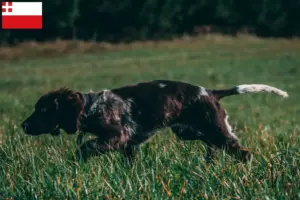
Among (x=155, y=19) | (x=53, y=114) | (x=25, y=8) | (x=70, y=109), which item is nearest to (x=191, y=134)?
(x=70, y=109)

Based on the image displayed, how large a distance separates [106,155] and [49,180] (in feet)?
3.04

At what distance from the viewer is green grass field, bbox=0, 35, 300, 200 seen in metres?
4.90

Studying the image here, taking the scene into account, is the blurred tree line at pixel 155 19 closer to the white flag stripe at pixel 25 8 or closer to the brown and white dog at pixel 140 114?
the white flag stripe at pixel 25 8

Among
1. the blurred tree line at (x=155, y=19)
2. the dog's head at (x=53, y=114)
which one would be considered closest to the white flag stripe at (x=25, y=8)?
the dog's head at (x=53, y=114)

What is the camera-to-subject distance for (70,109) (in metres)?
6.24

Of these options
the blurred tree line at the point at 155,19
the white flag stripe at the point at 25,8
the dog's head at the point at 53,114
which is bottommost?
the blurred tree line at the point at 155,19

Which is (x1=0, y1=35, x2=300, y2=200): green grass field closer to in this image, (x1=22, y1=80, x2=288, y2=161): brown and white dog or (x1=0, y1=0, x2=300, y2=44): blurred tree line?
(x1=22, y1=80, x2=288, y2=161): brown and white dog

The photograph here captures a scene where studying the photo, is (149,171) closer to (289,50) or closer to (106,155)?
(106,155)

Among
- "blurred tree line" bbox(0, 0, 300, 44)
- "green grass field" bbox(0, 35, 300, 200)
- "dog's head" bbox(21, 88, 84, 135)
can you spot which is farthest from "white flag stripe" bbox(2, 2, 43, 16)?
"blurred tree line" bbox(0, 0, 300, 44)

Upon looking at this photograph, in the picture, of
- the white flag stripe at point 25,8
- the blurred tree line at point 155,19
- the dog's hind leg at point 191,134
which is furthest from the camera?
the blurred tree line at point 155,19

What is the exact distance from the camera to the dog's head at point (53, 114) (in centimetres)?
628

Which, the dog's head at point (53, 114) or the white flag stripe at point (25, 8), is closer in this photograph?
the dog's head at point (53, 114)

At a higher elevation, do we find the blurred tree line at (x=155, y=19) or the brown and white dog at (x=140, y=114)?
the brown and white dog at (x=140, y=114)

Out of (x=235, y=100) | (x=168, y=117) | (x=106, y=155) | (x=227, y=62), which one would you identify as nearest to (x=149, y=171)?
(x=106, y=155)
